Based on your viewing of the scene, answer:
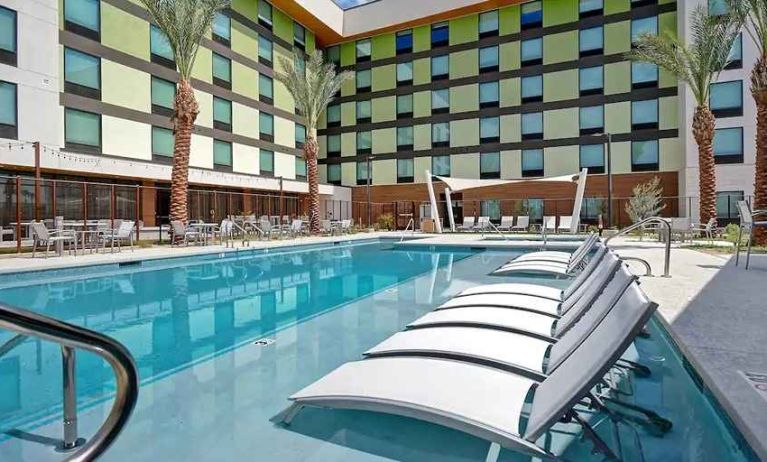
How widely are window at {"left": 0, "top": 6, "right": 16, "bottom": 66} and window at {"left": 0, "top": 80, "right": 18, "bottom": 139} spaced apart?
0.93 metres

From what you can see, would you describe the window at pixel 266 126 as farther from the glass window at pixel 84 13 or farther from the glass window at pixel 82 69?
the glass window at pixel 84 13

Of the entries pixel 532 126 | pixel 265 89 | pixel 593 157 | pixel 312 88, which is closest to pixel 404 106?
pixel 532 126

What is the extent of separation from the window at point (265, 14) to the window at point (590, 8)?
20.3 metres

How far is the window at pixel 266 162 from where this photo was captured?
32.2 m

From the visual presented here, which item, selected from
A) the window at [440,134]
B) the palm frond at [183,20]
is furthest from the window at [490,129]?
the palm frond at [183,20]

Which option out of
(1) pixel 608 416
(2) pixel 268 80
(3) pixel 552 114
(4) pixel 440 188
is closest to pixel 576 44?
(3) pixel 552 114

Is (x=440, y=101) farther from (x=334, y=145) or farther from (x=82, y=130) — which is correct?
(x=82, y=130)

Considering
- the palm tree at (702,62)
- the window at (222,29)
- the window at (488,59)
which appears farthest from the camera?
the window at (488,59)

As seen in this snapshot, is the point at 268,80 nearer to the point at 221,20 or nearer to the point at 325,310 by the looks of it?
the point at 221,20

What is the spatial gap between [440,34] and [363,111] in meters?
7.97

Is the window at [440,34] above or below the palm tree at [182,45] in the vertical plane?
above

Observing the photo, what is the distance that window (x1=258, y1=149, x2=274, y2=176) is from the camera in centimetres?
3219

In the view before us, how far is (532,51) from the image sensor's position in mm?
32562

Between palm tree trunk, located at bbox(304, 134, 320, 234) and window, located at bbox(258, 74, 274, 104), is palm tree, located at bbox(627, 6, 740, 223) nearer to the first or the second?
palm tree trunk, located at bbox(304, 134, 320, 234)
